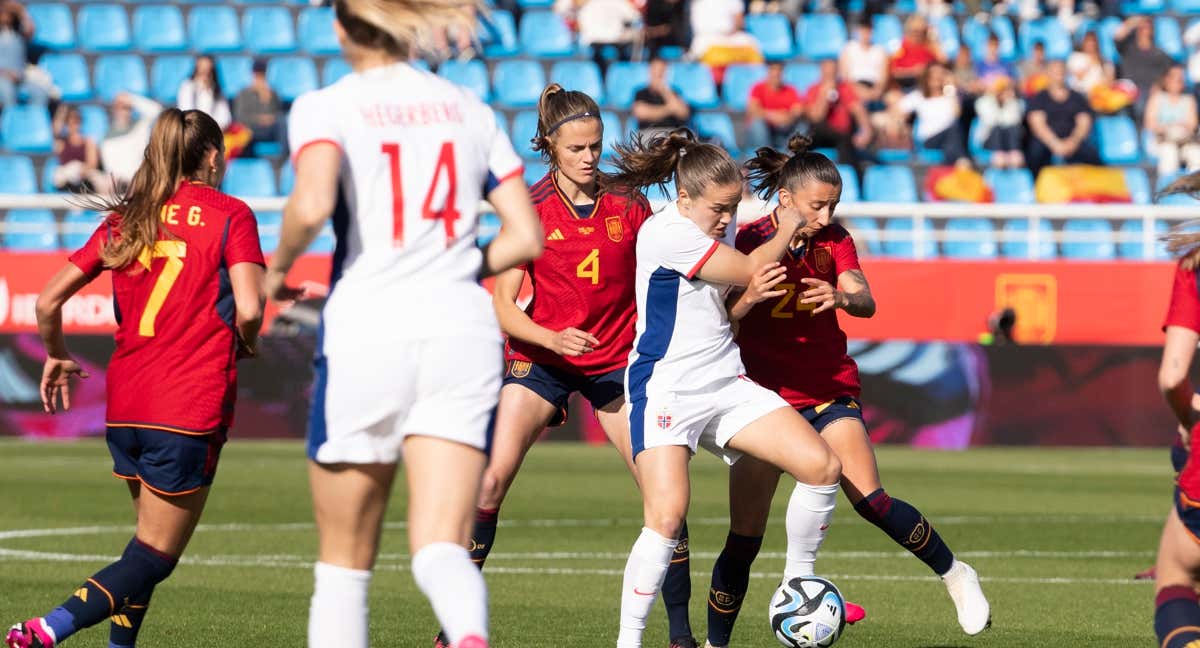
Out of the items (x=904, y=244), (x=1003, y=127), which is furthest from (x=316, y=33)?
(x=1003, y=127)

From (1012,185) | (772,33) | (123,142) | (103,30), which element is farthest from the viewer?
(772,33)

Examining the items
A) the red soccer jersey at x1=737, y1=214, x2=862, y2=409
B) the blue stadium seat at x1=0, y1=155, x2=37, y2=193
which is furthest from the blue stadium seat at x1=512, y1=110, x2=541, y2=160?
the red soccer jersey at x1=737, y1=214, x2=862, y2=409

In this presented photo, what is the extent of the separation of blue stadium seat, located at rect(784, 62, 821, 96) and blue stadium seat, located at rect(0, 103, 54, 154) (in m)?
9.07

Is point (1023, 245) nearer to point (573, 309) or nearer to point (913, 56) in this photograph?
point (913, 56)

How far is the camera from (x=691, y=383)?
23.3ft

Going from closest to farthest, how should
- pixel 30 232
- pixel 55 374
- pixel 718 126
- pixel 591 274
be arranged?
pixel 55 374 < pixel 591 274 < pixel 30 232 < pixel 718 126

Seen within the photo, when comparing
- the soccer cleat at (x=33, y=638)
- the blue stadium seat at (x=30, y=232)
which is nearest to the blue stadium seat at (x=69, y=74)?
the blue stadium seat at (x=30, y=232)

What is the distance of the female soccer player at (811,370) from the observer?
761 cm

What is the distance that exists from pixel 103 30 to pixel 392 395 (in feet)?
67.5

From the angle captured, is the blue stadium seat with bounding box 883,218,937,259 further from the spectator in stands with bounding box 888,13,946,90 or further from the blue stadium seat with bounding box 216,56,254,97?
the blue stadium seat with bounding box 216,56,254,97

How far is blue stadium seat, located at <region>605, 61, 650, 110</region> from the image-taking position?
23.6 m

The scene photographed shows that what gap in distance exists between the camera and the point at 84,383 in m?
18.5

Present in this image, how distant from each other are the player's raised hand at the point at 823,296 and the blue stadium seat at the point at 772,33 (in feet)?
59.1

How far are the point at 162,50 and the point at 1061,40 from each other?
12.0m
